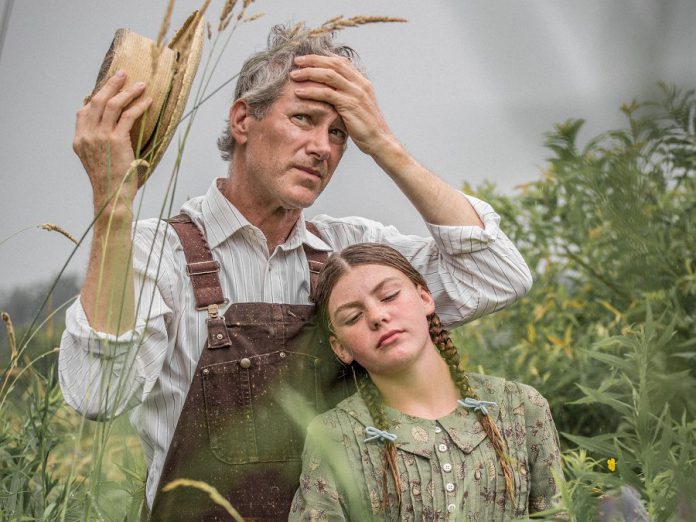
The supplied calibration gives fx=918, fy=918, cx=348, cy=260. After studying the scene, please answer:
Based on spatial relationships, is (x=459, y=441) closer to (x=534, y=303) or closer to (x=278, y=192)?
(x=278, y=192)

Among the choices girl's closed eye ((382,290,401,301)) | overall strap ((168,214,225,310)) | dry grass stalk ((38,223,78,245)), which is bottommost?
girl's closed eye ((382,290,401,301))

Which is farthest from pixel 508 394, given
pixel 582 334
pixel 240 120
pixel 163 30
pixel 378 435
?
pixel 582 334

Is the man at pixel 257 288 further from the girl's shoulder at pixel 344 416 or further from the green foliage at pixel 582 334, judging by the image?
the green foliage at pixel 582 334

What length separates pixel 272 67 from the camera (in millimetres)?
2514

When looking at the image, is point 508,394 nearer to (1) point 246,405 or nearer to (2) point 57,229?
(1) point 246,405

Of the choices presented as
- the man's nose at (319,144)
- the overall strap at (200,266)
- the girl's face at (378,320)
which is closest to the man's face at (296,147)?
the man's nose at (319,144)

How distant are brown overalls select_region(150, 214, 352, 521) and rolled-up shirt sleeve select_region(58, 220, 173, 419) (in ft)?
0.34

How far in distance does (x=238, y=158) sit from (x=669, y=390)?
2.25 meters

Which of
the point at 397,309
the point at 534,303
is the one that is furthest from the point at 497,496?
the point at 534,303

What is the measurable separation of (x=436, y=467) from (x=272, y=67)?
117cm

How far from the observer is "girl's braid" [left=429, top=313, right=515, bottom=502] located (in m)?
2.04

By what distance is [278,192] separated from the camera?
2.41 metres

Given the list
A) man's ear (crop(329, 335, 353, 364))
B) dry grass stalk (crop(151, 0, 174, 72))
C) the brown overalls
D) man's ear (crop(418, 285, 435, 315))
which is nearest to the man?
the brown overalls

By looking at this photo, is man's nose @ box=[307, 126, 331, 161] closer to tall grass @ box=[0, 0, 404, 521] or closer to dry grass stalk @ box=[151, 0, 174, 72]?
tall grass @ box=[0, 0, 404, 521]
